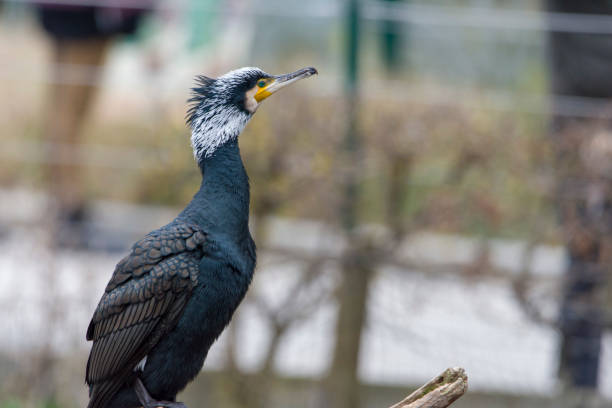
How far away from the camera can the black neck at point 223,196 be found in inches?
123

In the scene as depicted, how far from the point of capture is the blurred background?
5410 millimetres

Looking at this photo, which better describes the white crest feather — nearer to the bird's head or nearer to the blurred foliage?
the bird's head

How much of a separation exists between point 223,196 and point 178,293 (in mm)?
402

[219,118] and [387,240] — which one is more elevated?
[219,118]

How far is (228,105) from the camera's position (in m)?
3.27

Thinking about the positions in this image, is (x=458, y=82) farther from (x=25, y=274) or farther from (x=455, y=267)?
(x=25, y=274)

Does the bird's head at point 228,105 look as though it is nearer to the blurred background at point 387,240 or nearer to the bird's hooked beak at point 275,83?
the bird's hooked beak at point 275,83

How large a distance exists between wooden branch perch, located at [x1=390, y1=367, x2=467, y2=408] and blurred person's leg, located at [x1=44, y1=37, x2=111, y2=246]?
3951 mm

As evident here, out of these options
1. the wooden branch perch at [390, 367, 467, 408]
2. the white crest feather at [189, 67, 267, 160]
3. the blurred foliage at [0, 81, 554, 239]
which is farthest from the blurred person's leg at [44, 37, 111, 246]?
the wooden branch perch at [390, 367, 467, 408]

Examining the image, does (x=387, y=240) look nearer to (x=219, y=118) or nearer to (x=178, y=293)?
(x=219, y=118)

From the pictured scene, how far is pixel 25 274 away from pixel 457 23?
361cm

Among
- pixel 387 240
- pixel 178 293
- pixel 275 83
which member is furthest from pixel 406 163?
pixel 178 293

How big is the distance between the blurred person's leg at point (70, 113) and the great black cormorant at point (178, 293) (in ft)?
10.5

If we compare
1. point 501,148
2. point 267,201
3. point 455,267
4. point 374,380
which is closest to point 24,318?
point 267,201
